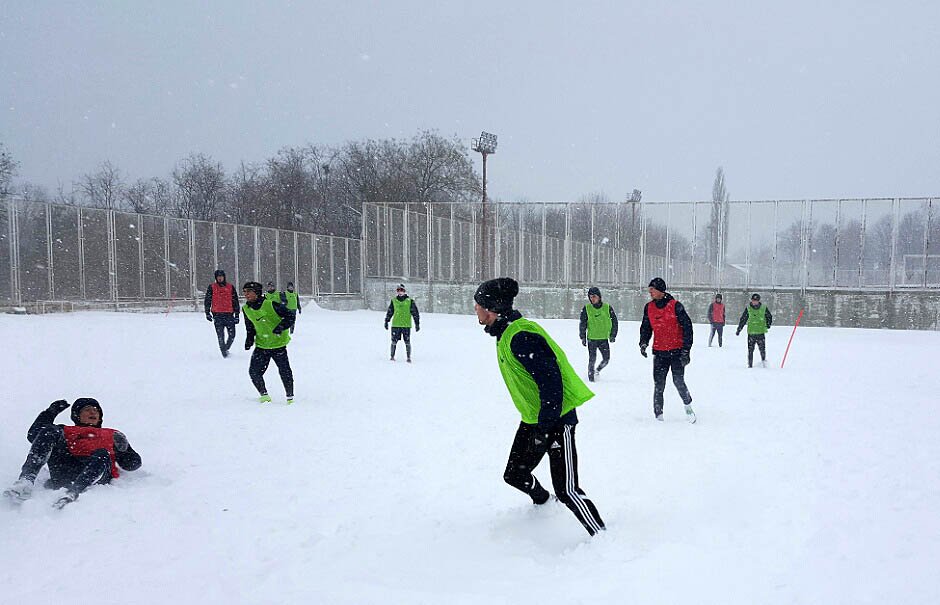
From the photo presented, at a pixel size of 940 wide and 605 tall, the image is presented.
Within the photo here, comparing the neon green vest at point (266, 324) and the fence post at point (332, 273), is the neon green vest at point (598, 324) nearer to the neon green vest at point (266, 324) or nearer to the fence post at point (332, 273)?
the neon green vest at point (266, 324)

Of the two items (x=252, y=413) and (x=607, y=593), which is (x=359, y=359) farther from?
(x=607, y=593)

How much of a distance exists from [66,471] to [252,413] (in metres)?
3.35

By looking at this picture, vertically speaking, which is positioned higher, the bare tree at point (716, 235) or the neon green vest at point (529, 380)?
the bare tree at point (716, 235)

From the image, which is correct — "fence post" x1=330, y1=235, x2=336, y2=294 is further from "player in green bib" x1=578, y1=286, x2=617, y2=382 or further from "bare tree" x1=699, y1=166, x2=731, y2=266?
"player in green bib" x1=578, y1=286, x2=617, y2=382

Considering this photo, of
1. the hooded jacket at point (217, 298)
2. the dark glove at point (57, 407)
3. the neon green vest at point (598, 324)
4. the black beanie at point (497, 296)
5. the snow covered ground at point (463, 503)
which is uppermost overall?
the black beanie at point (497, 296)

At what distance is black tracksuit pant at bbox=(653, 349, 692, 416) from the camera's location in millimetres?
7992

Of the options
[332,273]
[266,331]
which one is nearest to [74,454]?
[266,331]

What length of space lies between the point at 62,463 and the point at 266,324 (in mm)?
3959

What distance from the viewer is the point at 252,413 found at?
332 inches

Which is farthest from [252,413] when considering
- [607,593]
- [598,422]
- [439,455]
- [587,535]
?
[607,593]

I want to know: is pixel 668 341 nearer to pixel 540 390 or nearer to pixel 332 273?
pixel 540 390

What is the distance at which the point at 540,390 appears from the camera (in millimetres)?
3982

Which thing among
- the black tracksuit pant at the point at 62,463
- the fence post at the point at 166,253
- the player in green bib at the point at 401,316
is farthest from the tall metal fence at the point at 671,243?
the black tracksuit pant at the point at 62,463

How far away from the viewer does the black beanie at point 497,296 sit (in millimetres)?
4125
